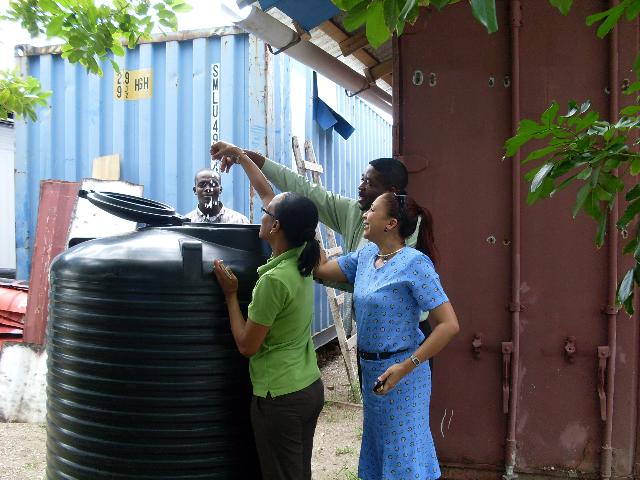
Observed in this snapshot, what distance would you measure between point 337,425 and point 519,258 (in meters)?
2.20

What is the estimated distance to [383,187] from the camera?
7.39 feet

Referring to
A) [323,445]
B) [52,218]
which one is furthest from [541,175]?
[52,218]

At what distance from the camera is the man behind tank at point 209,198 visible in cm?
369

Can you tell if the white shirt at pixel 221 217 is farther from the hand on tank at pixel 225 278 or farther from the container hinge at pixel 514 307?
the hand on tank at pixel 225 278

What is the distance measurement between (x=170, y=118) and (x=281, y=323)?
3525 millimetres

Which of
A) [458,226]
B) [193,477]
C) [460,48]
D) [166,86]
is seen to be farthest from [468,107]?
[166,86]

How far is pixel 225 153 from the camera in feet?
7.84

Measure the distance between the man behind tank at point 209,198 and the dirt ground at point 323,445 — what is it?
165 cm

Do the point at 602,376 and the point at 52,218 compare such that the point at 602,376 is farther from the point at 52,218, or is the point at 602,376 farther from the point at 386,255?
the point at 52,218

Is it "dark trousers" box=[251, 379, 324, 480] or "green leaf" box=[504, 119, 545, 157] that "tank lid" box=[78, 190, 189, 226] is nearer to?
"dark trousers" box=[251, 379, 324, 480]

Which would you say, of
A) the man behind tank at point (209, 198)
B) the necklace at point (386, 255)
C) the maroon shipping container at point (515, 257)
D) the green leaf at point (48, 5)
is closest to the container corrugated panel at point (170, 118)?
the man behind tank at point (209, 198)

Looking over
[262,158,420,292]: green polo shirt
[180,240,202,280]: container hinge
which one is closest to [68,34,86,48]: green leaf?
[262,158,420,292]: green polo shirt

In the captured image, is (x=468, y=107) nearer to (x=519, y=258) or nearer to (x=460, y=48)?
(x=460, y=48)

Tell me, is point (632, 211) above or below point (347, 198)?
below
